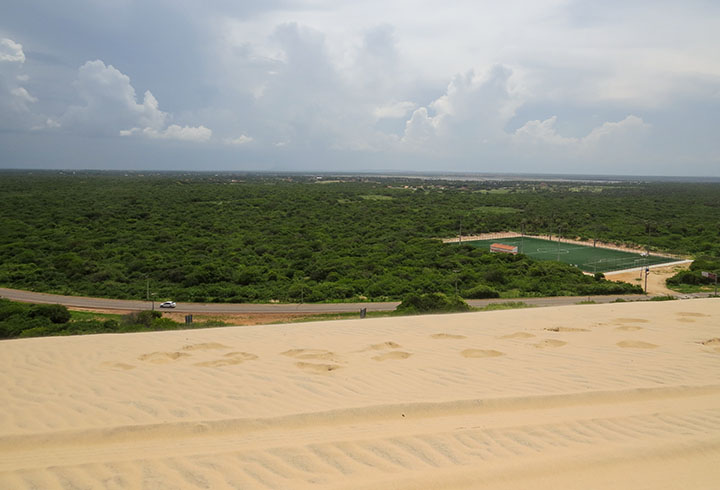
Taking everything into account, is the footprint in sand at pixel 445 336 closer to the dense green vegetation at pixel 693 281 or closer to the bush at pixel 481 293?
the bush at pixel 481 293

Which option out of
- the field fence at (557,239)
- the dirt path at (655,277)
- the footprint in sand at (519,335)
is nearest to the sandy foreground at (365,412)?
the footprint in sand at (519,335)

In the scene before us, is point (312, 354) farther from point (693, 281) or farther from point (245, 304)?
point (693, 281)

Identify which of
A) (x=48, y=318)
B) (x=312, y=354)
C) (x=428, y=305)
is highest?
(x=312, y=354)

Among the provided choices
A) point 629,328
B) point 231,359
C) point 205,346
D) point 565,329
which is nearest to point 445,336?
point 565,329

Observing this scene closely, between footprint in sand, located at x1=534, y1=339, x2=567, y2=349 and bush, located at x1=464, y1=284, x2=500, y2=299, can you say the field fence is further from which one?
footprint in sand, located at x1=534, y1=339, x2=567, y2=349

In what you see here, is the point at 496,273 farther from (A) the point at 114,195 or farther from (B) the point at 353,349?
(A) the point at 114,195

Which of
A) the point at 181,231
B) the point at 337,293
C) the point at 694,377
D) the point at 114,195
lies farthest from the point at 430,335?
the point at 114,195
